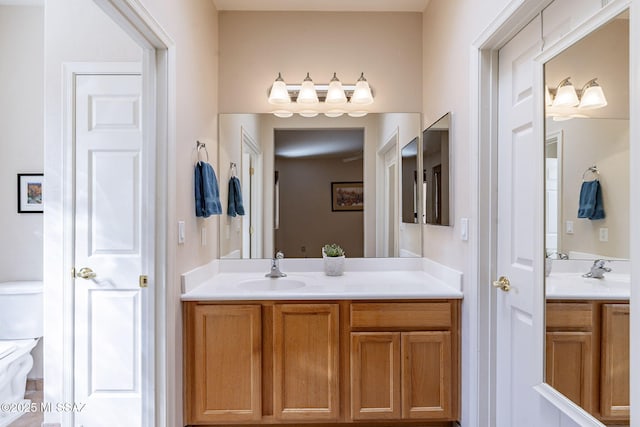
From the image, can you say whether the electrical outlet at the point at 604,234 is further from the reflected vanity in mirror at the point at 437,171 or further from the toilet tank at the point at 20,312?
the toilet tank at the point at 20,312

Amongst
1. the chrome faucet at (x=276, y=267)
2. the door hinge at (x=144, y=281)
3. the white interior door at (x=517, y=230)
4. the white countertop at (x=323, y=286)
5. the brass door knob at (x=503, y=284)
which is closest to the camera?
the white interior door at (x=517, y=230)

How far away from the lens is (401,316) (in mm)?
1971

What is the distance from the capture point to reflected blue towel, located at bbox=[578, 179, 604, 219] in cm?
107

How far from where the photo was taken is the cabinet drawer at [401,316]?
6.46 feet

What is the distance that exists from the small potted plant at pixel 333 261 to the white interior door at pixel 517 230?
1077 mm

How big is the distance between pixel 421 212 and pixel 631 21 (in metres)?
1.66

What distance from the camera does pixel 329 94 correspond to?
2.59 metres

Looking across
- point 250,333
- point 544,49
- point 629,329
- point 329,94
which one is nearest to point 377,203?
point 329,94

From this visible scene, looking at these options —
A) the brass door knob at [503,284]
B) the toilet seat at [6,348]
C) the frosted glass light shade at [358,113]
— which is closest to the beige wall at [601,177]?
the brass door knob at [503,284]

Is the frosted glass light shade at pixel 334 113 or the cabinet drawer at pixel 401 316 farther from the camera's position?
the frosted glass light shade at pixel 334 113

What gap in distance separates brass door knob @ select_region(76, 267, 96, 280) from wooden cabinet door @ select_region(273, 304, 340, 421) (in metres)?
1.16

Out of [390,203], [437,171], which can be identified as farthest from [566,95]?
[390,203]

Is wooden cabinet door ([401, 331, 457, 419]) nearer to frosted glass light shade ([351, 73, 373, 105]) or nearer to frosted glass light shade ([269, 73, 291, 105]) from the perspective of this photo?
frosted glass light shade ([351, 73, 373, 105])

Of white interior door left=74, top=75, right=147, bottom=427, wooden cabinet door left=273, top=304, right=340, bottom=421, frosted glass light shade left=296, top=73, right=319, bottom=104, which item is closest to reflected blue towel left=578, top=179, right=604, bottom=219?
wooden cabinet door left=273, top=304, right=340, bottom=421
